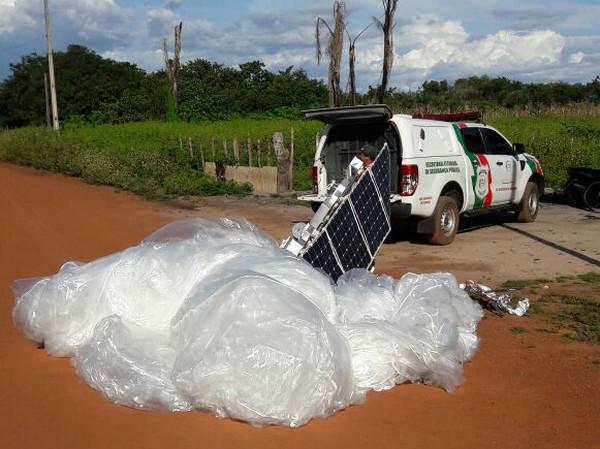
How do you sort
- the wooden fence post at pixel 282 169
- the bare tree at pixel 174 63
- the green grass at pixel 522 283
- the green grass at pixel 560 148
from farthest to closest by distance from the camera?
the bare tree at pixel 174 63
the green grass at pixel 560 148
the wooden fence post at pixel 282 169
the green grass at pixel 522 283

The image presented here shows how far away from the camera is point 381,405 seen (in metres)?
4.77

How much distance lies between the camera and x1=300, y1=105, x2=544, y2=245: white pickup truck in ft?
32.5

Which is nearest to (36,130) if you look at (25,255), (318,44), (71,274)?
(318,44)

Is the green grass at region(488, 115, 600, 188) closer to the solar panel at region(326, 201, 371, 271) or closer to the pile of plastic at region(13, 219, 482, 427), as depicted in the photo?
the solar panel at region(326, 201, 371, 271)

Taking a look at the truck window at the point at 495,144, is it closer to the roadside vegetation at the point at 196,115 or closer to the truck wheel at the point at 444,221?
the truck wheel at the point at 444,221

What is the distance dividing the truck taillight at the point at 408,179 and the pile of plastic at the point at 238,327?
140 inches

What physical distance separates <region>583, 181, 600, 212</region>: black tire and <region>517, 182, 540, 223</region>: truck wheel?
177 centimetres

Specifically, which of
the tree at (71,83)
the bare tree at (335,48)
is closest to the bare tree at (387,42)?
the bare tree at (335,48)

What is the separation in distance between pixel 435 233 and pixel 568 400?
226 inches

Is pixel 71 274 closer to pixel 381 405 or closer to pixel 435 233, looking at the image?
pixel 381 405

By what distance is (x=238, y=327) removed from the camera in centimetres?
452

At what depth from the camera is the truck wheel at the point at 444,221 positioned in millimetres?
10422

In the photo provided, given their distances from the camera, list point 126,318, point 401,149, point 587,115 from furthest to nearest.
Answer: point 587,115 → point 401,149 → point 126,318

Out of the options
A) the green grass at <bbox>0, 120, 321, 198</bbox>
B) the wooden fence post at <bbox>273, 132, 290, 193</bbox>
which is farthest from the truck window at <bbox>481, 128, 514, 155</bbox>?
the green grass at <bbox>0, 120, 321, 198</bbox>
